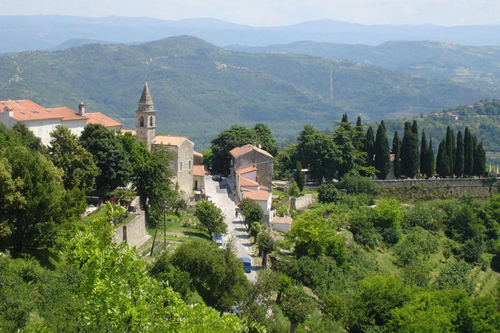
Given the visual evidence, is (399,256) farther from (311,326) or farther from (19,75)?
(19,75)

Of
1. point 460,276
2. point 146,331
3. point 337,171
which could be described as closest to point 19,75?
point 337,171

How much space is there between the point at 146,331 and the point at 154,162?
1033 inches

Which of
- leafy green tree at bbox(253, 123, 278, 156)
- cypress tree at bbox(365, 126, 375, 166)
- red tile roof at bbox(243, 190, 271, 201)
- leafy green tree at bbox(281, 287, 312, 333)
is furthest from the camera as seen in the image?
leafy green tree at bbox(253, 123, 278, 156)

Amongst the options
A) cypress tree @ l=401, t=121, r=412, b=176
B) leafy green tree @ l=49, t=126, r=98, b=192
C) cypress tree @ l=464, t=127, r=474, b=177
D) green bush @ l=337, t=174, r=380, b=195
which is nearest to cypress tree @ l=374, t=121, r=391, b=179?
cypress tree @ l=401, t=121, r=412, b=176

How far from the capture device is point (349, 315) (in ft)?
106

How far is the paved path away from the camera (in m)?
37.1

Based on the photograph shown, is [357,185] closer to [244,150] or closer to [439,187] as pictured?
[439,187]

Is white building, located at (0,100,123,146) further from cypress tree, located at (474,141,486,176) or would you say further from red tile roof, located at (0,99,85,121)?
cypress tree, located at (474,141,486,176)

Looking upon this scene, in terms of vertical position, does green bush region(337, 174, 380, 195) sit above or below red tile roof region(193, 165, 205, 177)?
below

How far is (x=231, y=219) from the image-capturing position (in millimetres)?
42969

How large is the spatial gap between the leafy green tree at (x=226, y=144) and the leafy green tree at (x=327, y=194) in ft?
26.9

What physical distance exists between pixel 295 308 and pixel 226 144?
86.9 feet

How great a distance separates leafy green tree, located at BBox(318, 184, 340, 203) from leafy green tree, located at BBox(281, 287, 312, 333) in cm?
1895

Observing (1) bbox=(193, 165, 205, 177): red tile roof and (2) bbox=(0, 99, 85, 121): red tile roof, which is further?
(1) bbox=(193, 165, 205, 177): red tile roof
